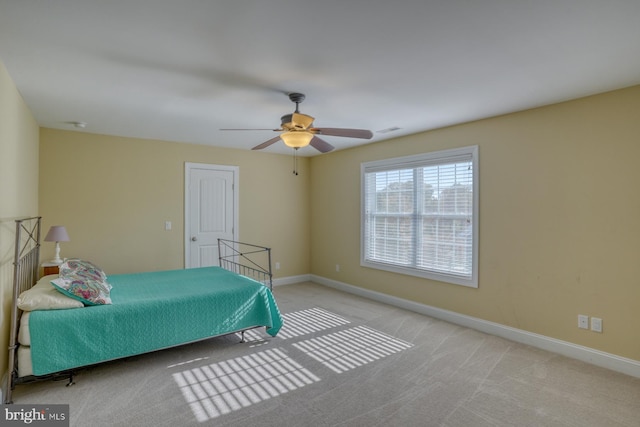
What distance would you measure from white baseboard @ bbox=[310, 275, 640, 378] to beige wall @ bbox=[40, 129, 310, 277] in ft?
9.08

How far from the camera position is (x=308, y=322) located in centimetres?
418

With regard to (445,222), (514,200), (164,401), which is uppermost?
(514,200)

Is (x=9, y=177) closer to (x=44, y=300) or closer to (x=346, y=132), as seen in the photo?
(x=44, y=300)

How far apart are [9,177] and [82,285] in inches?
40.1

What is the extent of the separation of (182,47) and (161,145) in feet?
10.5

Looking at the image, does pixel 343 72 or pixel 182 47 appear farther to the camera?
pixel 343 72

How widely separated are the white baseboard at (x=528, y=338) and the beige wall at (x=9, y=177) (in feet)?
13.8

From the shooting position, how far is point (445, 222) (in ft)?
13.9

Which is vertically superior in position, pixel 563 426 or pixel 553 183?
pixel 553 183

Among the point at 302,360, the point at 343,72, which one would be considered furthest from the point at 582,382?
the point at 343,72

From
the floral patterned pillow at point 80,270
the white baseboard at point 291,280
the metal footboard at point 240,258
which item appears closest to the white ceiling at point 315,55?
the floral patterned pillow at point 80,270

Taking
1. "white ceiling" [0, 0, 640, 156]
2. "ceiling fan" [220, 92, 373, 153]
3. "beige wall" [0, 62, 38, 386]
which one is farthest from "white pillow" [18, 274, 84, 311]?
"ceiling fan" [220, 92, 373, 153]

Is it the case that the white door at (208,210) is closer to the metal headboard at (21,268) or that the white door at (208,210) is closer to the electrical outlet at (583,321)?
the metal headboard at (21,268)

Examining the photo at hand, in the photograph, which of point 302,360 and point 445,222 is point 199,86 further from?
point 445,222
